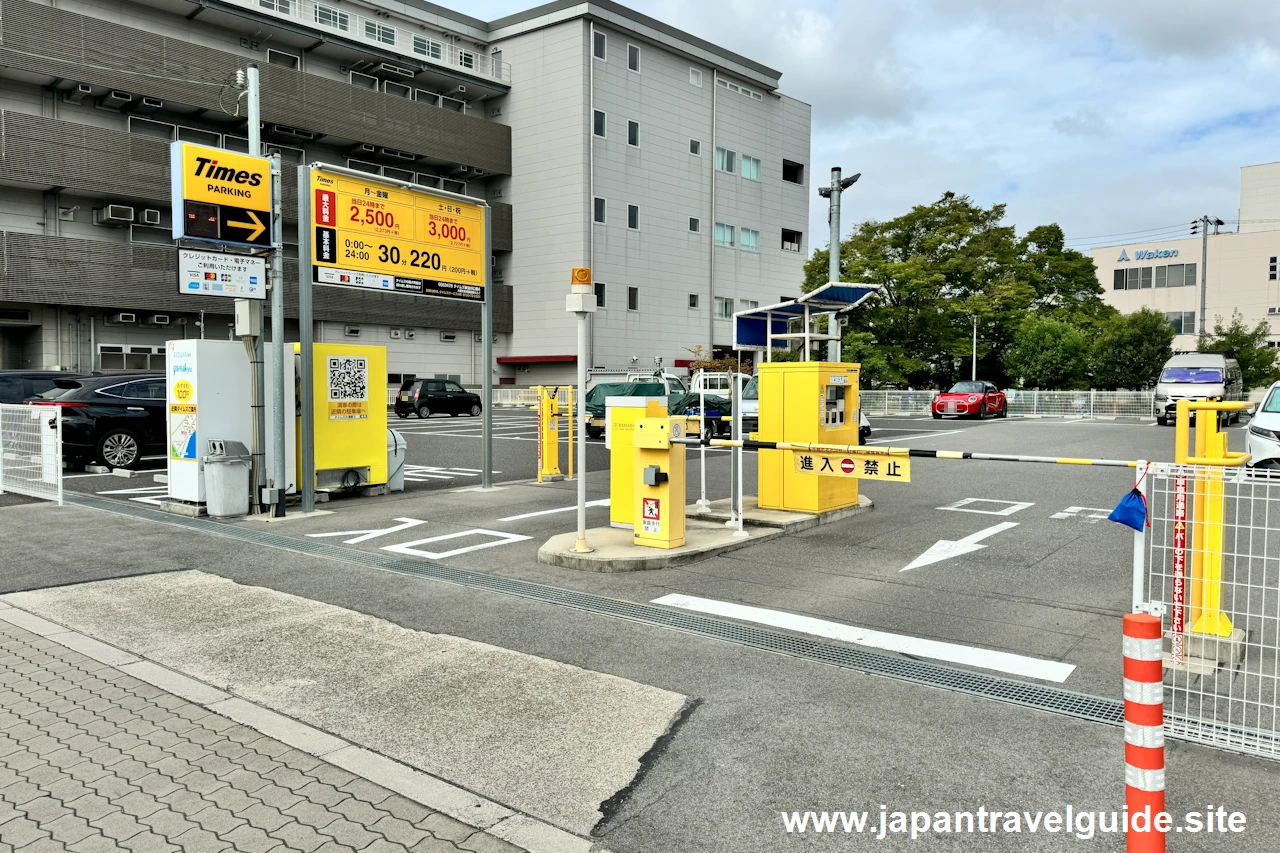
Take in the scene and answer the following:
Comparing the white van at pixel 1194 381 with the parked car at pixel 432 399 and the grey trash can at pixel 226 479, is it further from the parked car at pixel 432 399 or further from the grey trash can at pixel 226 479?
the grey trash can at pixel 226 479

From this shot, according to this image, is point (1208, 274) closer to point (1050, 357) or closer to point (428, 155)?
point (1050, 357)

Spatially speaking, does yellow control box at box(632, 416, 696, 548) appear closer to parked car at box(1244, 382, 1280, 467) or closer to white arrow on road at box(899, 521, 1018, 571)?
white arrow on road at box(899, 521, 1018, 571)

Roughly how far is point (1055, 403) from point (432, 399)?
94.9 ft

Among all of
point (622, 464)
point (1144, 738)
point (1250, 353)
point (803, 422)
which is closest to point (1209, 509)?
point (1144, 738)

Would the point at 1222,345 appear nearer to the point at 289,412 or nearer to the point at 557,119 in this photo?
the point at 557,119

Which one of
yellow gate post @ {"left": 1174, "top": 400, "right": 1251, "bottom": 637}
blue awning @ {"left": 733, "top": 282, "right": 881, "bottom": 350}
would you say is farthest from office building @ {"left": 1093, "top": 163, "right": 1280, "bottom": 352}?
yellow gate post @ {"left": 1174, "top": 400, "right": 1251, "bottom": 637}

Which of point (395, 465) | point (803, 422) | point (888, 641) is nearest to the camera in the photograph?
point (888, 641)

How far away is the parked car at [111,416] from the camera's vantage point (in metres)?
15.1

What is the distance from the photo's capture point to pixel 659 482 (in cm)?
819

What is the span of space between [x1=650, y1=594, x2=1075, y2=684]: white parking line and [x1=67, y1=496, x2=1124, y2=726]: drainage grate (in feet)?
0.52

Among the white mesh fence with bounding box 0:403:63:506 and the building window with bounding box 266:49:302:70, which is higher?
the building window with bounding box 266:49:302:70

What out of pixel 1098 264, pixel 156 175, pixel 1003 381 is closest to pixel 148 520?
pixel 156 175

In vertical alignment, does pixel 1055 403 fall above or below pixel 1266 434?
below

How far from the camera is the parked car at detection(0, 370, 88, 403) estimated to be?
1616 centimetres
